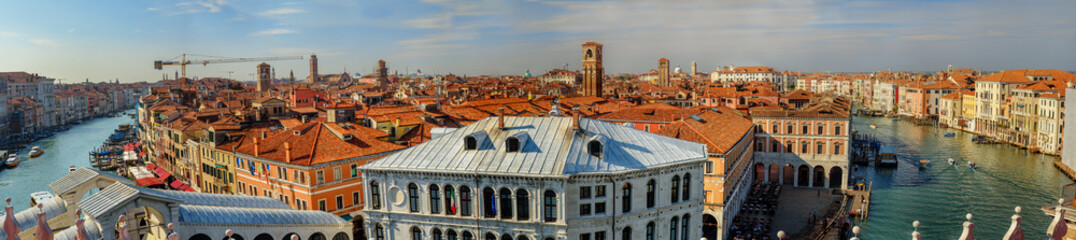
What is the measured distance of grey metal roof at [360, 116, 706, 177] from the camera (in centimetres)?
2045

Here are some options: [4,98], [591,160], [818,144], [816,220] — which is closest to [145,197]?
[591,160]

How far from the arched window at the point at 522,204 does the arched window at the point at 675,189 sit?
486 cm

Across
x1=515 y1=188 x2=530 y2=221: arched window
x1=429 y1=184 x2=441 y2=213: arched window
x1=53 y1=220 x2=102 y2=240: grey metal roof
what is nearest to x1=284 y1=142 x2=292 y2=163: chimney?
x1=53 y1=220 x2=102 y2=240: grey metal roof

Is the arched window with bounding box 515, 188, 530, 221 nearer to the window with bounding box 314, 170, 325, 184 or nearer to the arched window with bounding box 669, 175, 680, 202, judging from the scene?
the arched window with bounding box 669, 175, 680, 202

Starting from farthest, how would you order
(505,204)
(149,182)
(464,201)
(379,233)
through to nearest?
(149,182), (379,233), (464,201), (505,204)

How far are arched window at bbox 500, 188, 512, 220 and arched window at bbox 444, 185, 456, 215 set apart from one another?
161cm

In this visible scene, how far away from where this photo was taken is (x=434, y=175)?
2095cm

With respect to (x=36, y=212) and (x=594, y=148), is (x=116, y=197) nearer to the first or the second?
(x=36, y=212)

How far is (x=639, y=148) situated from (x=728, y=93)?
50450mm

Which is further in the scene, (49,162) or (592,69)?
(592,69)

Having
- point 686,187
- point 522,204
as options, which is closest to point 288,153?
point 522,204

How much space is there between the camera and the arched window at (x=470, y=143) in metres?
21.8

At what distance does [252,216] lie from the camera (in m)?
23.4

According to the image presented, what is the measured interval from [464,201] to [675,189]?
274 inches
